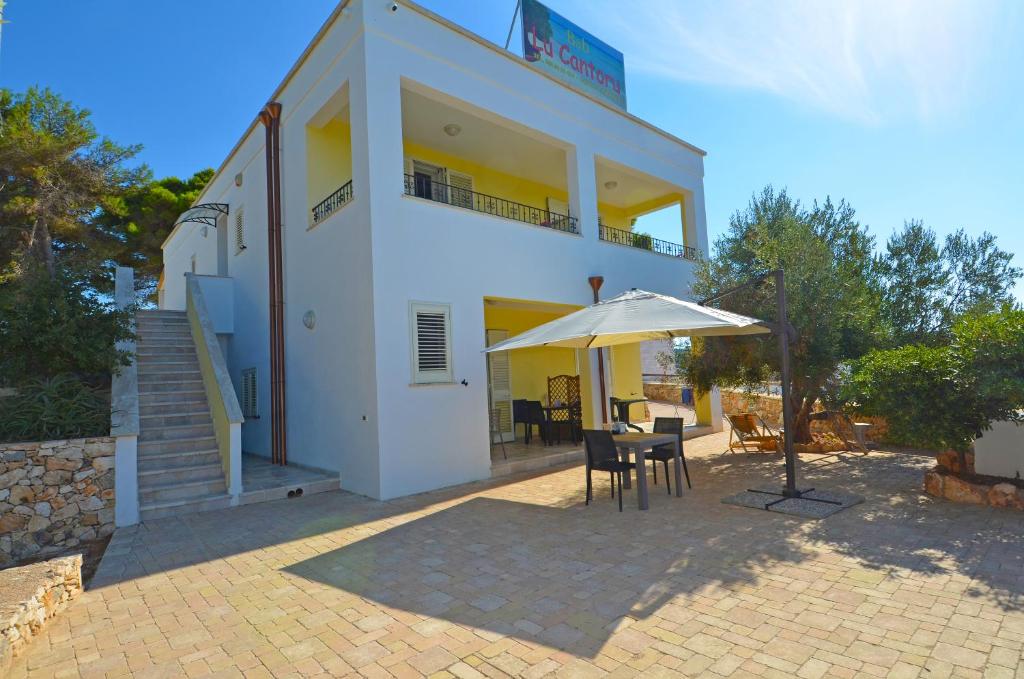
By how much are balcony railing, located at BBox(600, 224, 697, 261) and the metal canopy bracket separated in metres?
9.47

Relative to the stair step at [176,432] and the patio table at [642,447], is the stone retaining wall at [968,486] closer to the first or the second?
the patio table at [642,447]

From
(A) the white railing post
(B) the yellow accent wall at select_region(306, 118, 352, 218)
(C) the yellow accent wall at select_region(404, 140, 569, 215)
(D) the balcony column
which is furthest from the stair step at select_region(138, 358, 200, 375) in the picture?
(D) the balcony column

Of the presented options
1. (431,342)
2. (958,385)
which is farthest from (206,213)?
(958,385)

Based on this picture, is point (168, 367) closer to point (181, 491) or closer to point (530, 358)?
point (181, 491)

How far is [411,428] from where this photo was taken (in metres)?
7.67


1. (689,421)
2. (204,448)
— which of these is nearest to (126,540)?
(204,448)

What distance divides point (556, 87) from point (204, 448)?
353 inches

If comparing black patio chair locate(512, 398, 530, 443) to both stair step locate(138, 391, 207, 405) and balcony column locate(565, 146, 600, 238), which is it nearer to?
balcony column locate(565, 146, 600, 238)

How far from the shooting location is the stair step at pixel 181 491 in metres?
7.00

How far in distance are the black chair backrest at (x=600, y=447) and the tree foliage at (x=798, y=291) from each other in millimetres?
3748

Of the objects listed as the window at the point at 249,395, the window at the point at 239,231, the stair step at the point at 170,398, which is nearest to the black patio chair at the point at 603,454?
the stair step at the point at 170,398

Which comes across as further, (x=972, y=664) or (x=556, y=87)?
(x=556, y=87)

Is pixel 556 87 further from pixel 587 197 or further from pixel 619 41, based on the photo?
pixel 619 41

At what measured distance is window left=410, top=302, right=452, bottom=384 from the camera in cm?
784
